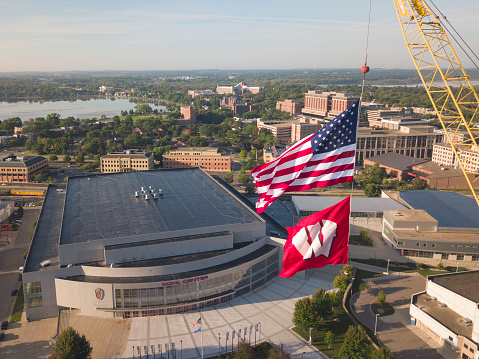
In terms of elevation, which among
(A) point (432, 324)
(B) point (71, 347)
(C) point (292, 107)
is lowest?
(A) point (432, 324)

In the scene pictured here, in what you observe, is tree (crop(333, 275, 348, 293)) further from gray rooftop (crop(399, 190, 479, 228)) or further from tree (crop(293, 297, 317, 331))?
gray rooftop (crop(399, 190, 479, 228))

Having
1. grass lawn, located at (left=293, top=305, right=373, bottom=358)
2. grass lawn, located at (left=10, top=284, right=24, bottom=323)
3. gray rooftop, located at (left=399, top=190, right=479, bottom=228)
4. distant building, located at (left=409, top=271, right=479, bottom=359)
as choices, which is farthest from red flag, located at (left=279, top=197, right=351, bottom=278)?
gray rooftop, located at (left=399, top=190, right=479, bottom=228)

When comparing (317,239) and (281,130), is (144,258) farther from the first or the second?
(281,130)

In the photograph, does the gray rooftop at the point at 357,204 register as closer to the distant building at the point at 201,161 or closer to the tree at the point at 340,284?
the tree at the point at 340,284

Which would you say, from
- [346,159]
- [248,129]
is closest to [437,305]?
[346,159]

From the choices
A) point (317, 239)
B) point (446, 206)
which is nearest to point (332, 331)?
point (317, 239)

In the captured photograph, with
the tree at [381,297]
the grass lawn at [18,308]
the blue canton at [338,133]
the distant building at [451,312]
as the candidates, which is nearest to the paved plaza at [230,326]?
the tree at [381,297]
